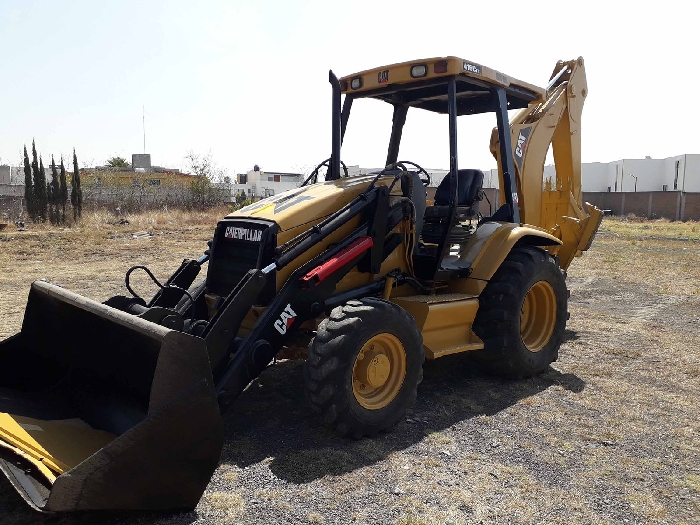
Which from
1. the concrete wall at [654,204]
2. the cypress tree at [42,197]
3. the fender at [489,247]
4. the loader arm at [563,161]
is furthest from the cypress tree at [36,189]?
the concrete wall at [654,204]

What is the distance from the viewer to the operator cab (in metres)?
5.39

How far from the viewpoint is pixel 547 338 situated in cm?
590

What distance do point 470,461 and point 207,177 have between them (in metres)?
34.5

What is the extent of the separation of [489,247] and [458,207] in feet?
1.66

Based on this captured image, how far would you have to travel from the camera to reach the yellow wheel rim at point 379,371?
14.1 feet

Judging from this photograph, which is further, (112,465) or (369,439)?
(369,439)

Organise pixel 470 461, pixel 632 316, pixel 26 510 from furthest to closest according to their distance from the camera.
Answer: pixel 632 316 → pixel 470 461 → pixel 26 510

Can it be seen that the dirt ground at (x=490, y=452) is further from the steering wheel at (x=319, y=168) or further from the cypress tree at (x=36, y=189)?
the cypress tree at (x=36, y=189)

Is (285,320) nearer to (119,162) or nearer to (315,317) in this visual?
(315,317)

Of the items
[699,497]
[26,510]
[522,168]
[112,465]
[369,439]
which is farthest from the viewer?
[522,168]

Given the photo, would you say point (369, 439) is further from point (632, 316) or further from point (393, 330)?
point (632, 316)

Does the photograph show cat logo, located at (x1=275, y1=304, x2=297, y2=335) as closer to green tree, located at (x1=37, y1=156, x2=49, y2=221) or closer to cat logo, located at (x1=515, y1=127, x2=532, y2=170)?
cat logo, located at (x1=515, y1=127, x2=532, y2=170)

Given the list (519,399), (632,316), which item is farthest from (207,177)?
(519,399)

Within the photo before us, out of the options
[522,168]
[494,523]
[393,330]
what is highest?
[522,168]
